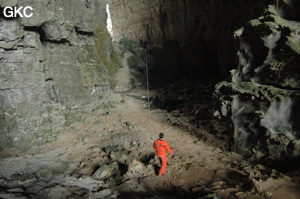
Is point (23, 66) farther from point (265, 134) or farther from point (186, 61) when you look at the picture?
point (186, 61)

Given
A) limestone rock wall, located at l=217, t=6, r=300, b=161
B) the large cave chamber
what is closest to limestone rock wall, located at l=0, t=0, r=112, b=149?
the large cave chamber

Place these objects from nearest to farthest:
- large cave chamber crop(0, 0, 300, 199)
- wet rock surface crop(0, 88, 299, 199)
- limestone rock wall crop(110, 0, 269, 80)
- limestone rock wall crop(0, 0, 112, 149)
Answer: wet rock surface crop(0, 88, 299, 199) < large cave chamber crop(0, 0, 300, 199) < limestone rock wall crop(0, 0, 112, 149) < limestone rock wall crop(110, 0, 269, 80)

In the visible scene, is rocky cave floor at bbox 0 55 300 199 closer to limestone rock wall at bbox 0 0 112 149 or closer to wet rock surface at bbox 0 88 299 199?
wet rock surface at bbox 0 88 299 199

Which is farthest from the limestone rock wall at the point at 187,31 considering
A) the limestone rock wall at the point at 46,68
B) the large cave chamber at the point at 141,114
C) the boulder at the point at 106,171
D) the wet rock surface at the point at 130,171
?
the boulder at the point at 106,171

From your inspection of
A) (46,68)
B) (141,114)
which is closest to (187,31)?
(141,114)

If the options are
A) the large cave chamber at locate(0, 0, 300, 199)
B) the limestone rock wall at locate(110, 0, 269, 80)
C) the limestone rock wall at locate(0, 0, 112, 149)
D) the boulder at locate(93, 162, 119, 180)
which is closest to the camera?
the large cave chamber at locate(0, 0, 300, 199)

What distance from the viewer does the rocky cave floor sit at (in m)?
6.76

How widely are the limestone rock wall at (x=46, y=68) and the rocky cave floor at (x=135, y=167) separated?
1275 mm

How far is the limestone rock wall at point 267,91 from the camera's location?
741 centimetres

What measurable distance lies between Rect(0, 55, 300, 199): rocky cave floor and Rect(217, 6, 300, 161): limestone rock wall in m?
0.94

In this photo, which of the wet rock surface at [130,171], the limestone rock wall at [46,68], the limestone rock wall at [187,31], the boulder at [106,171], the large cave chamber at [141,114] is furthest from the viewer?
the limestone rock wall at [187,31]

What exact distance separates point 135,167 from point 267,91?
6.04 m

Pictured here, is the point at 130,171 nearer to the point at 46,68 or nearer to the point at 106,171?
the point at 106,171

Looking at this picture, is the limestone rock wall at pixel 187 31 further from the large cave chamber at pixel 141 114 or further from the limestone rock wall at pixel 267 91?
the limestone rock wall at pixel 267 91
